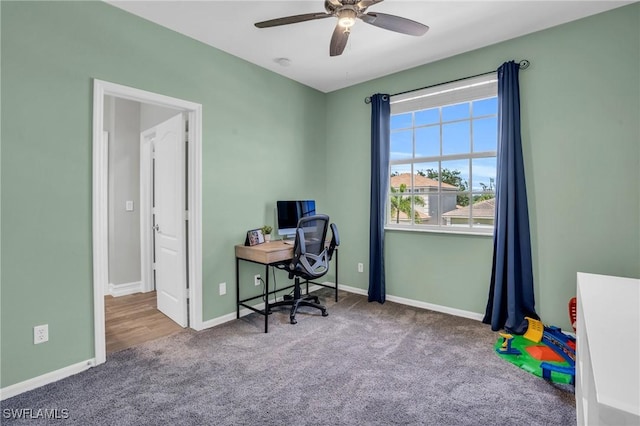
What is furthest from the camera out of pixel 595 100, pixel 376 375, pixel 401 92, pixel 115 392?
pixel 401 92

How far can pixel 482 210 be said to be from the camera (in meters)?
3.26

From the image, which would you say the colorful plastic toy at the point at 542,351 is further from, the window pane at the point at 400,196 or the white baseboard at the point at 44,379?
the white baseboard at the point at 44,379

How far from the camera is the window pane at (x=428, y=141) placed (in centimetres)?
354

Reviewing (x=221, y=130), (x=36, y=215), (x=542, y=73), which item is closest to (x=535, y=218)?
(x=542, y=73)

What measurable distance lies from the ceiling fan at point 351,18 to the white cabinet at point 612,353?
1.87 metres

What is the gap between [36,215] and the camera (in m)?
2.08

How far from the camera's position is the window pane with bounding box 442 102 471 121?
334 centimetres

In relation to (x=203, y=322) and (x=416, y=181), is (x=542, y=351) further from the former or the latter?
(x=203, y=322)

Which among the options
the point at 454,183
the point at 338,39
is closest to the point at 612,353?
the point at 338,39

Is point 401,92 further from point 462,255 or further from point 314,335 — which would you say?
point 314,335

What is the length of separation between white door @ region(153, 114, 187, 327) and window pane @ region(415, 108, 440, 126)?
253 cm

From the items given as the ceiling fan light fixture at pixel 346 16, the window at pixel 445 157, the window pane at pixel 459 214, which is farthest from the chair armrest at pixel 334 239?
the ceiling fan light fixture at pixel 346 16

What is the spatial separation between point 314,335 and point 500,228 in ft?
6.42

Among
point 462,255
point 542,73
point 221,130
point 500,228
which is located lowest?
point 462,255
